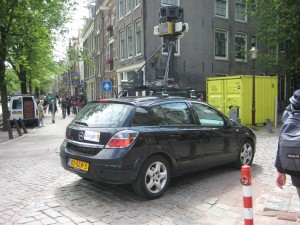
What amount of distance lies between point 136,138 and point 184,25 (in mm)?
4038

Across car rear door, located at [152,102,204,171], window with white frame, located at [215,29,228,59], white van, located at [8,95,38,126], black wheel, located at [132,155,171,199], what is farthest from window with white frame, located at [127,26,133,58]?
black wheel, located at [132,155,171,199]

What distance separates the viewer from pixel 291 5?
54.5 ft

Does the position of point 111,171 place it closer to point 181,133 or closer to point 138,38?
point 181,133

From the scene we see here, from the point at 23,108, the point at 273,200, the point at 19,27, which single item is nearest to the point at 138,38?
the point at 19,27

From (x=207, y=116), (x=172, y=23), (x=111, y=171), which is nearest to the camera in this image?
(x=111, y=171)

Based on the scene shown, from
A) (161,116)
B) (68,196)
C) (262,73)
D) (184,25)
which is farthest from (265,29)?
(68,196)

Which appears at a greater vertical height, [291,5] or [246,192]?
[291,5]

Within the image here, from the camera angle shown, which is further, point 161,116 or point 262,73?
point 262,73

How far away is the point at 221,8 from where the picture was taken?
917 inches

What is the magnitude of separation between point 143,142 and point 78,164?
108 cm

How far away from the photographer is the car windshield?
4.78 meters

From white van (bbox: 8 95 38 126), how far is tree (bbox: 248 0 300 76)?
13.9 m

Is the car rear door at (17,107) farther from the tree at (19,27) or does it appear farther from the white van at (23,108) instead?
the tree at (19,27)

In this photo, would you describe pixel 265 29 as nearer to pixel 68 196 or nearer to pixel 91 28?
pixel 68 196
